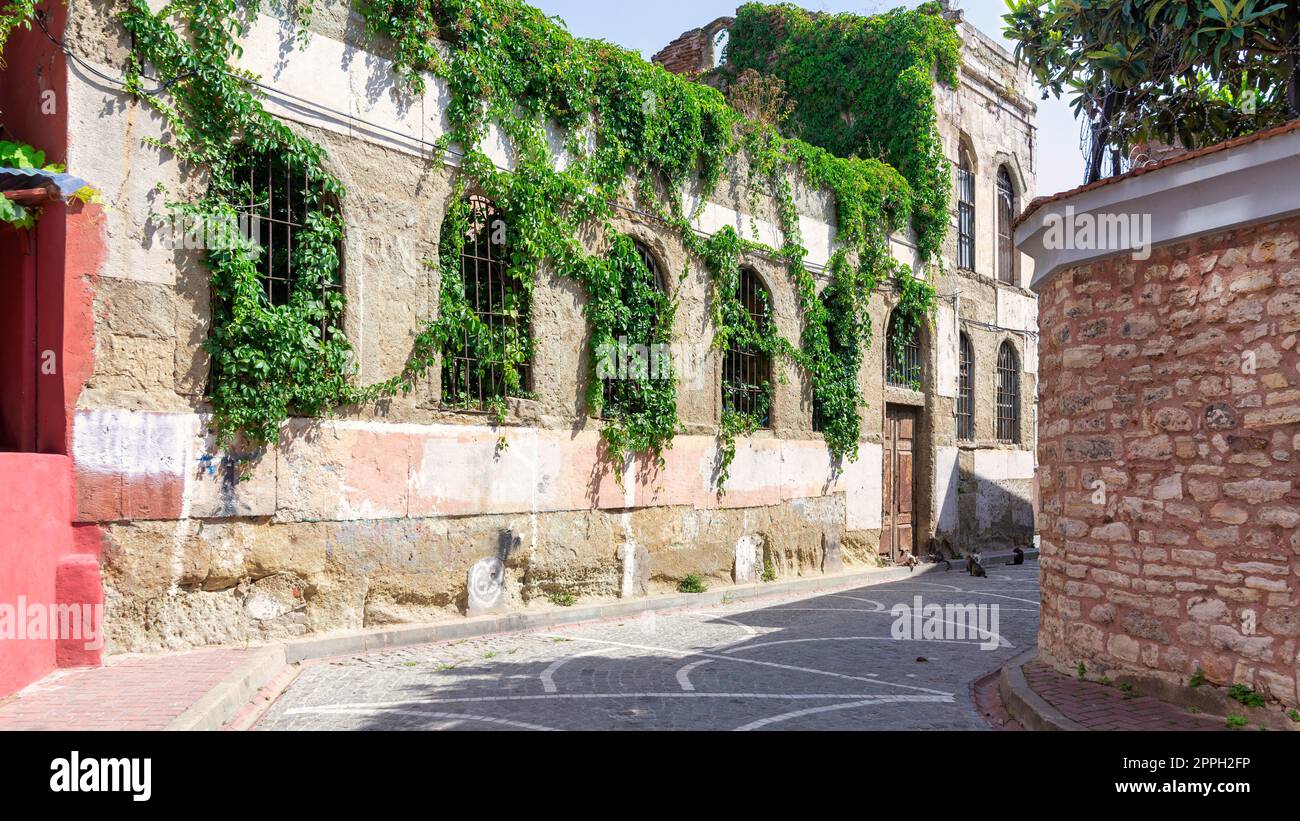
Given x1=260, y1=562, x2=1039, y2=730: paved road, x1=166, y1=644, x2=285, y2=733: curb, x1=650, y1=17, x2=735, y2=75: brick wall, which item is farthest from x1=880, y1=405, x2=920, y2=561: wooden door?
x1=166, y1=644, x2=285, y2=733: curb

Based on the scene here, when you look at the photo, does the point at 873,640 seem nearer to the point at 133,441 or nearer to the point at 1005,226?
the point at 133,441

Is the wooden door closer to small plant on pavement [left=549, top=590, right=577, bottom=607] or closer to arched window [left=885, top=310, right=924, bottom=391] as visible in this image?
arched window [left=885, top=310, right=924, bottom=391]

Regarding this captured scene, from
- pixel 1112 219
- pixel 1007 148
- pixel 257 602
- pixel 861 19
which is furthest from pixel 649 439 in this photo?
pixel 1007 148

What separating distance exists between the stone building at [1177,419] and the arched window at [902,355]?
31.8 ft

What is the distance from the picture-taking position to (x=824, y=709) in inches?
273

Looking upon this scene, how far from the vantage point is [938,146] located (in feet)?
59.2

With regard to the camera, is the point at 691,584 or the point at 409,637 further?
the point at 691,584

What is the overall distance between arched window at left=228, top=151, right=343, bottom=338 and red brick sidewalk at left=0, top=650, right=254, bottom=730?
10.8 ft

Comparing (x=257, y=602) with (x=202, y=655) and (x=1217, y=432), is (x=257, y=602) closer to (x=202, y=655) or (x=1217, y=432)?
(x=202, y=655)

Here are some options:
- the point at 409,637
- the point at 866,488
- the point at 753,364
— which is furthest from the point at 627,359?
the point at 866,488

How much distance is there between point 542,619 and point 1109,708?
20.1ft
